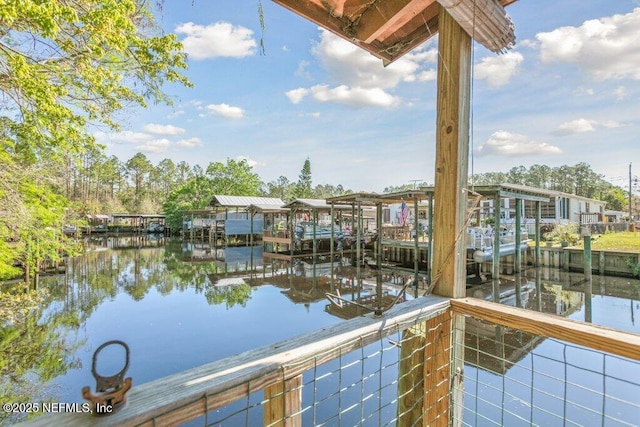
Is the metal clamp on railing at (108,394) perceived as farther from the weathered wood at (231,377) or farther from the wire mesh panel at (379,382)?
the wire mesh panel at (379,382)

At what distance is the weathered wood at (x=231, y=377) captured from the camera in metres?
0.62

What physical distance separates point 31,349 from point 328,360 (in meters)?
6.81

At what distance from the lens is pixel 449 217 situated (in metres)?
1.58

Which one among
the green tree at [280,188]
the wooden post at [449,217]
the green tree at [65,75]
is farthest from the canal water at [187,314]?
the green tree at [280,188]

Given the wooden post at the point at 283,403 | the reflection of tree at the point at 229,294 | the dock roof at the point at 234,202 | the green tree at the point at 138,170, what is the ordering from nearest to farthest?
1. the wooden post at the point at 283,403
2. the reflection of tree at the point at 229,294
3. the dock roof at the point at 234,202
4. the green tree at the point at 138,170

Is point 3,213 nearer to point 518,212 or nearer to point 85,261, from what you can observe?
point 85,261

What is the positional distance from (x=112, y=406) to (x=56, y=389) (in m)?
5.22

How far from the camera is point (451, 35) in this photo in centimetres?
161

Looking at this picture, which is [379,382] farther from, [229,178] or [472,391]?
[229,178]

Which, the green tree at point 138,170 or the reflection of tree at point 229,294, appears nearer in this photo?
the reflection of tree at point 229,294

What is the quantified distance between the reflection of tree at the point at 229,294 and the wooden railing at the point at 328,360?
720 centimetres

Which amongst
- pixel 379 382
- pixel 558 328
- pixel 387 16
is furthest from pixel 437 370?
pixel 387 16

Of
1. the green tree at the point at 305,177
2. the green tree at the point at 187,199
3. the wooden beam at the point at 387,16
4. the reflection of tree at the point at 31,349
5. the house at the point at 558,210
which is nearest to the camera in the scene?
the wooden beam at the point at 387,16

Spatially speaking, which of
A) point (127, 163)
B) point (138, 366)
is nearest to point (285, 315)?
point (138, 366)
